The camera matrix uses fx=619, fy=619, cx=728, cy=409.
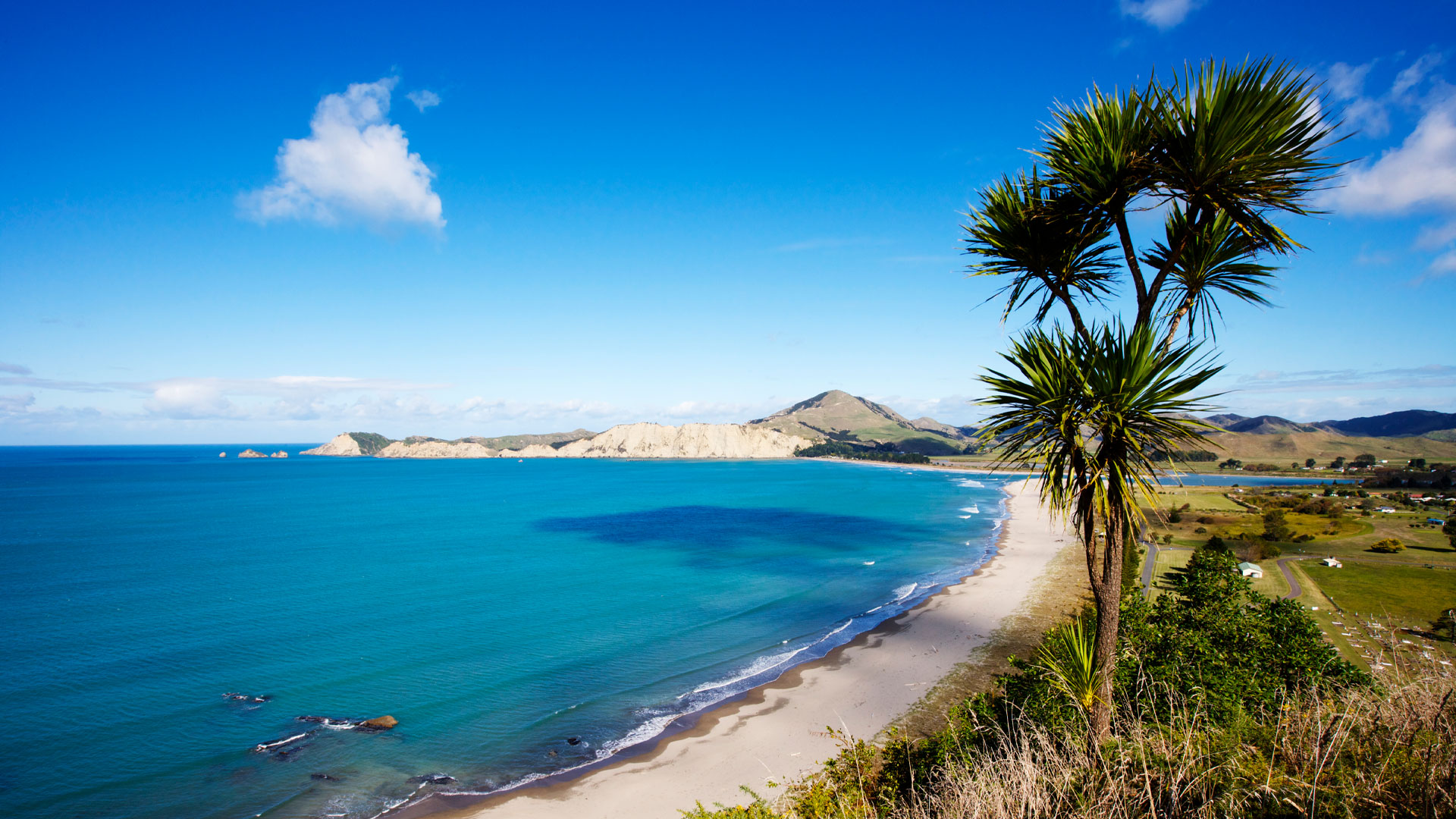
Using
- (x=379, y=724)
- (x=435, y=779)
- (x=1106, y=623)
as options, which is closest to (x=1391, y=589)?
(x=1106, y=623)

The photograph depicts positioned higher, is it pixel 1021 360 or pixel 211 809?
pixel 1021 360

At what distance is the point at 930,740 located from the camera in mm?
10883

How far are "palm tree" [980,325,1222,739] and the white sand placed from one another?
5.32 ft

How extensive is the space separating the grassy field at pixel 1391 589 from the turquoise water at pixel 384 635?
54.2 feet

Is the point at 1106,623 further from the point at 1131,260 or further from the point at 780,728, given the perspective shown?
the point at 780,728

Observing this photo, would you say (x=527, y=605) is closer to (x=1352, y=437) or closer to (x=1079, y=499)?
(x=1079, y=499)

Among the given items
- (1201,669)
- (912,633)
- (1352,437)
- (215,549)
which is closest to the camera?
(1201,669)

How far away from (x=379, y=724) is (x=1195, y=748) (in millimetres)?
18902

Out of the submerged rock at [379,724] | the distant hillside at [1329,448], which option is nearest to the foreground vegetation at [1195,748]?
the submerged rock at [379,724]

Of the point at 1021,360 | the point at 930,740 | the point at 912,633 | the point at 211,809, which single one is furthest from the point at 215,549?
the point at 1021,360

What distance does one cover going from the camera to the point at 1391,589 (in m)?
27.9

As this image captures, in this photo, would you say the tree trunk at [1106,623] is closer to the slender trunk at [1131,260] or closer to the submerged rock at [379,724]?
the slender trunk at [1131,260]

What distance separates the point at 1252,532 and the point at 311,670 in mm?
58212

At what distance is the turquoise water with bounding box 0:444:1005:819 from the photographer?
15.0 meters
